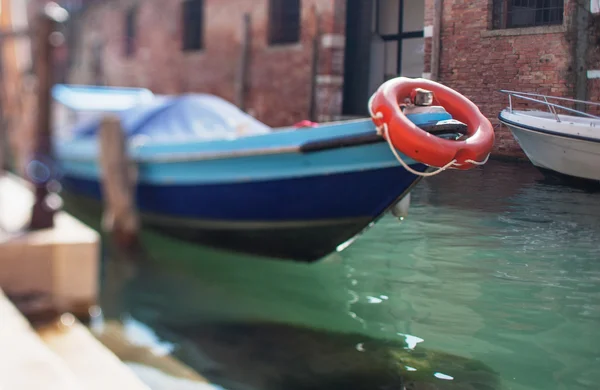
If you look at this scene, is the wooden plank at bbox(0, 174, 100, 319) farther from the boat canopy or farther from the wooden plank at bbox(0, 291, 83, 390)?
the boat canopy

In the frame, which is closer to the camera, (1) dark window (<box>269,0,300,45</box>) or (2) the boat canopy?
(2) the boat canopy

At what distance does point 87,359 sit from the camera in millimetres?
2141

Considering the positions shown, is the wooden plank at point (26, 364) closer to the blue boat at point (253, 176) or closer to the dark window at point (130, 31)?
the blue boat at point (253, 176)

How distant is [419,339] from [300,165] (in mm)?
1084

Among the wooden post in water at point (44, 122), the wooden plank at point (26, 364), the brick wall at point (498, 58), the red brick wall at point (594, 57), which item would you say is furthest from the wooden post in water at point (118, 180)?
the red brick wall at point (594, 57)

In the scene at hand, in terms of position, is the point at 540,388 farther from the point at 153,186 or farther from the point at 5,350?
the point at 153,186

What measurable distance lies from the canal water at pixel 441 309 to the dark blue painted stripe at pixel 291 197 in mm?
219

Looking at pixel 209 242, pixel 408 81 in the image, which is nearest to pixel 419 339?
pixel 408 81

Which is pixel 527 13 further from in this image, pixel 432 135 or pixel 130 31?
pixel 130 31

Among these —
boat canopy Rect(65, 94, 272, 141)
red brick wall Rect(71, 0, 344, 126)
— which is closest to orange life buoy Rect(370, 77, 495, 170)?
red brick wall Rect(71, 0, 344, 126)

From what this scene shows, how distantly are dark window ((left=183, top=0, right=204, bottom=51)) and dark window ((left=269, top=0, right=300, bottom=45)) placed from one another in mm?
1402

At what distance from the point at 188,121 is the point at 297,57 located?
0.89 metres

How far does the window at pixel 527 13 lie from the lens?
87.9 inches

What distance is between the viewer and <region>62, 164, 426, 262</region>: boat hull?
3.31 metres
